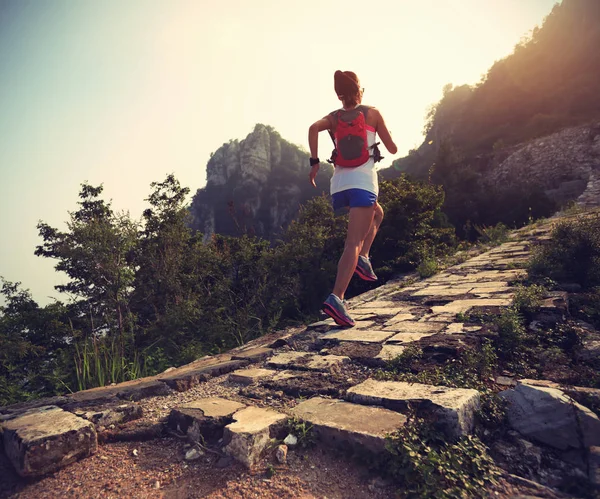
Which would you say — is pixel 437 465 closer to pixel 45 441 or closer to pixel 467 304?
pixel 45 441

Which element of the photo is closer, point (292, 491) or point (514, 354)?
point (292, 491)

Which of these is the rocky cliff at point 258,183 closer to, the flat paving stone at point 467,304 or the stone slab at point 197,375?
the flat paving stone at point 467,304

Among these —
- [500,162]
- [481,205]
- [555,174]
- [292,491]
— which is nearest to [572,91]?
[500,162]

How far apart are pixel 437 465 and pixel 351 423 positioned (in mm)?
366

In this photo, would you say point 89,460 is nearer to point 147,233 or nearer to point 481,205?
point 147,233

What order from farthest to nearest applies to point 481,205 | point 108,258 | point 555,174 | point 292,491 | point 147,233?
point 555,174 → point 481,205 → point 147,233 → point 108,258 → point 292,491

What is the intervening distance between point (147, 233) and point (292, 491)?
280 inches

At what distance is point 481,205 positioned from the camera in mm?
14672

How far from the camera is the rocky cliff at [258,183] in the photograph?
5081 centimetres

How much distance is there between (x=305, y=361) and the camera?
243 centimetres

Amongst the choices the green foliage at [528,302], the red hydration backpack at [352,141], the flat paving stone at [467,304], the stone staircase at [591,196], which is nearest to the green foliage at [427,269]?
the flat paving stone at [467,304]

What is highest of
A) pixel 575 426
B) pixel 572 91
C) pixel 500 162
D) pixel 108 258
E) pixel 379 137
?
pixel 572 91

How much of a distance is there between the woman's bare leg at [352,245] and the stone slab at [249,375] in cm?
92

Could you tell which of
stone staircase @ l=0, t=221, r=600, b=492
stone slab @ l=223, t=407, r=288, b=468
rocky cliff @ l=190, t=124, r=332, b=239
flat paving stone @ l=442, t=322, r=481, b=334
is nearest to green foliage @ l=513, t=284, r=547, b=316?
stone staircase @ l=0, t=221, r=600, b=492
